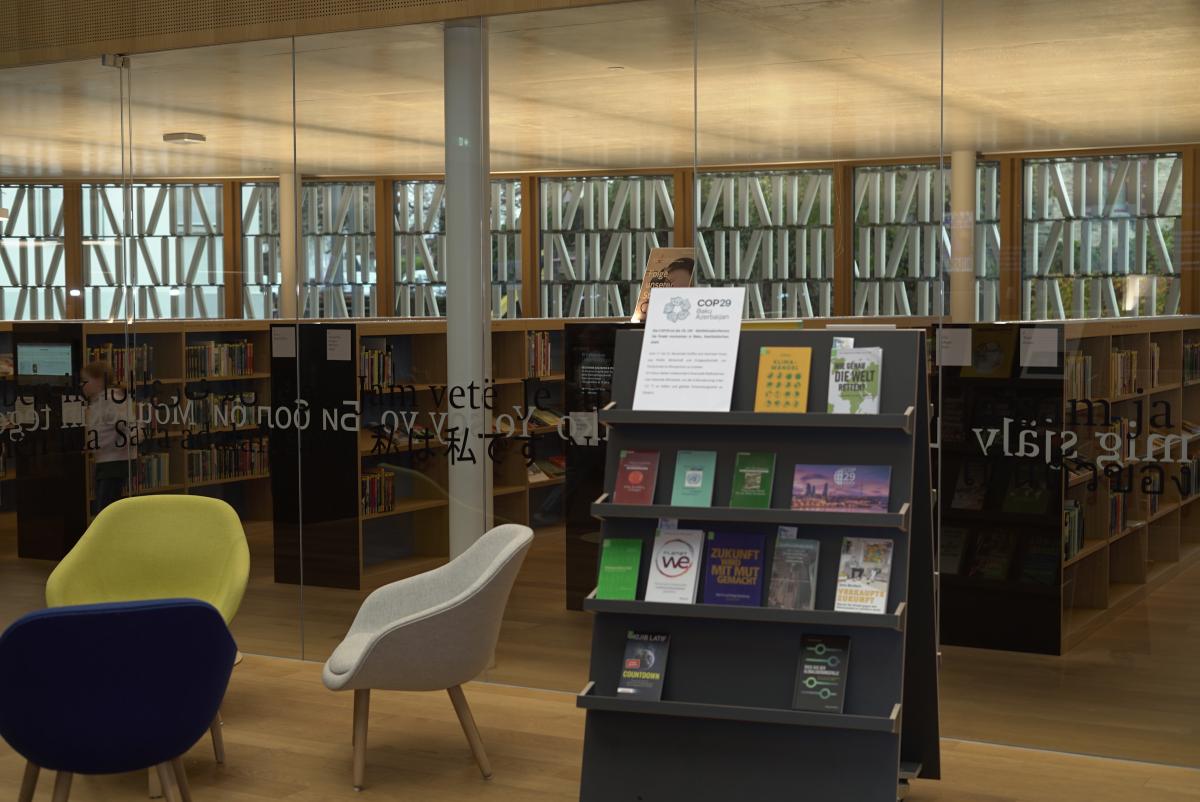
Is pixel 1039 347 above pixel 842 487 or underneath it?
above

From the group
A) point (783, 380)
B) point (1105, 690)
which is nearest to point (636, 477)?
point (783, 380)

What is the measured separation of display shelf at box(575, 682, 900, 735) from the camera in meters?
3.58

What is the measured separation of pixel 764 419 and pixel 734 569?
1.42 ft

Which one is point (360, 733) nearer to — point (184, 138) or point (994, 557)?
point (994, 557)

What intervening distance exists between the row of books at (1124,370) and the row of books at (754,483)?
161 centimetres

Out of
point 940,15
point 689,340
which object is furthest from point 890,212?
point 689,340

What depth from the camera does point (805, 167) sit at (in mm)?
5352

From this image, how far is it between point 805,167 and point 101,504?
4.23 meters

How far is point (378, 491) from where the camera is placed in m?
6.36

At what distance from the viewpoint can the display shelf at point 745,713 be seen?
358 centimetres

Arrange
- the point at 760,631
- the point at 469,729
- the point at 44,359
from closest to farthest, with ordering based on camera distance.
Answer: the point at 760,631 → the point at 469,729 → the point at 44,359

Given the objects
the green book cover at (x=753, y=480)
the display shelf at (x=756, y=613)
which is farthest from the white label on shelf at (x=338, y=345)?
the green book cover at (x=753, y=480)

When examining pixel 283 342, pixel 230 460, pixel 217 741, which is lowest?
pixel 217 741

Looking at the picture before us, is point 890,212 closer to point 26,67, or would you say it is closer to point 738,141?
point 738,141
